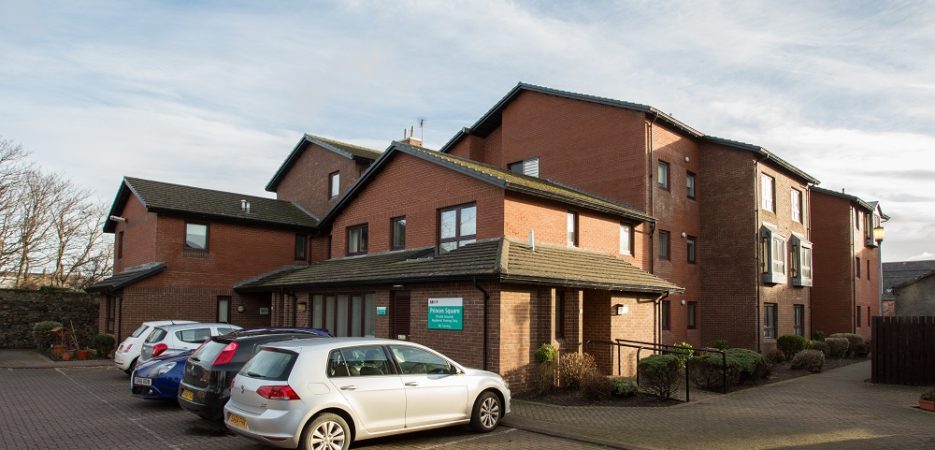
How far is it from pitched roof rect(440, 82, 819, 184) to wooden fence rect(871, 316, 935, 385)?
27.7 feet

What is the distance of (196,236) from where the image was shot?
23.9 meters

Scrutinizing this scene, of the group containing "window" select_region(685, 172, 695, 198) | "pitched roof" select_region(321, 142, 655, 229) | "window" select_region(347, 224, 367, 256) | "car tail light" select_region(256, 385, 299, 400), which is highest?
"window" select_region(685, 172, 695, 198)

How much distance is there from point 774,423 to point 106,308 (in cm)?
2323

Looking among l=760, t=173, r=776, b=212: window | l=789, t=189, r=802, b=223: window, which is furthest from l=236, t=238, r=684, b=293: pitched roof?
l=789, t=189, r=802, b=223: window

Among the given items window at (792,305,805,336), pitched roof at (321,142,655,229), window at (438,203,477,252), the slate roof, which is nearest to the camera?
pitched roof at (321,142,655,229)

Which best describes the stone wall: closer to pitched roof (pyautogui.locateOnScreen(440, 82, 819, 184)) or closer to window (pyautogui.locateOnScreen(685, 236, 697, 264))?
pitched roof (pyautogui.locateOnScreen(440, 82, 819, 184))

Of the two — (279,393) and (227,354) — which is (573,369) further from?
(279,393)

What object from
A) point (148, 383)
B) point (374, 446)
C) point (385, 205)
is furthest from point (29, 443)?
point (385, 205)

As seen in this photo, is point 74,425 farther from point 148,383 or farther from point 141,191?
point 141,191

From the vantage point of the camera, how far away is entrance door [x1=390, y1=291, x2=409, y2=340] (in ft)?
52.5

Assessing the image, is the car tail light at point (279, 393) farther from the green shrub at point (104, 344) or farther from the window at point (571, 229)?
the green shrub at point (104, 344)

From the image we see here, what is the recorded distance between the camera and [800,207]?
28.2 m

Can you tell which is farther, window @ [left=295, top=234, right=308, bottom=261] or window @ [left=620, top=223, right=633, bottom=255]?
window @ [left=295, top=234, right=308, bottom=261]

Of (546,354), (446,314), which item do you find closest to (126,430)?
(446,314)
